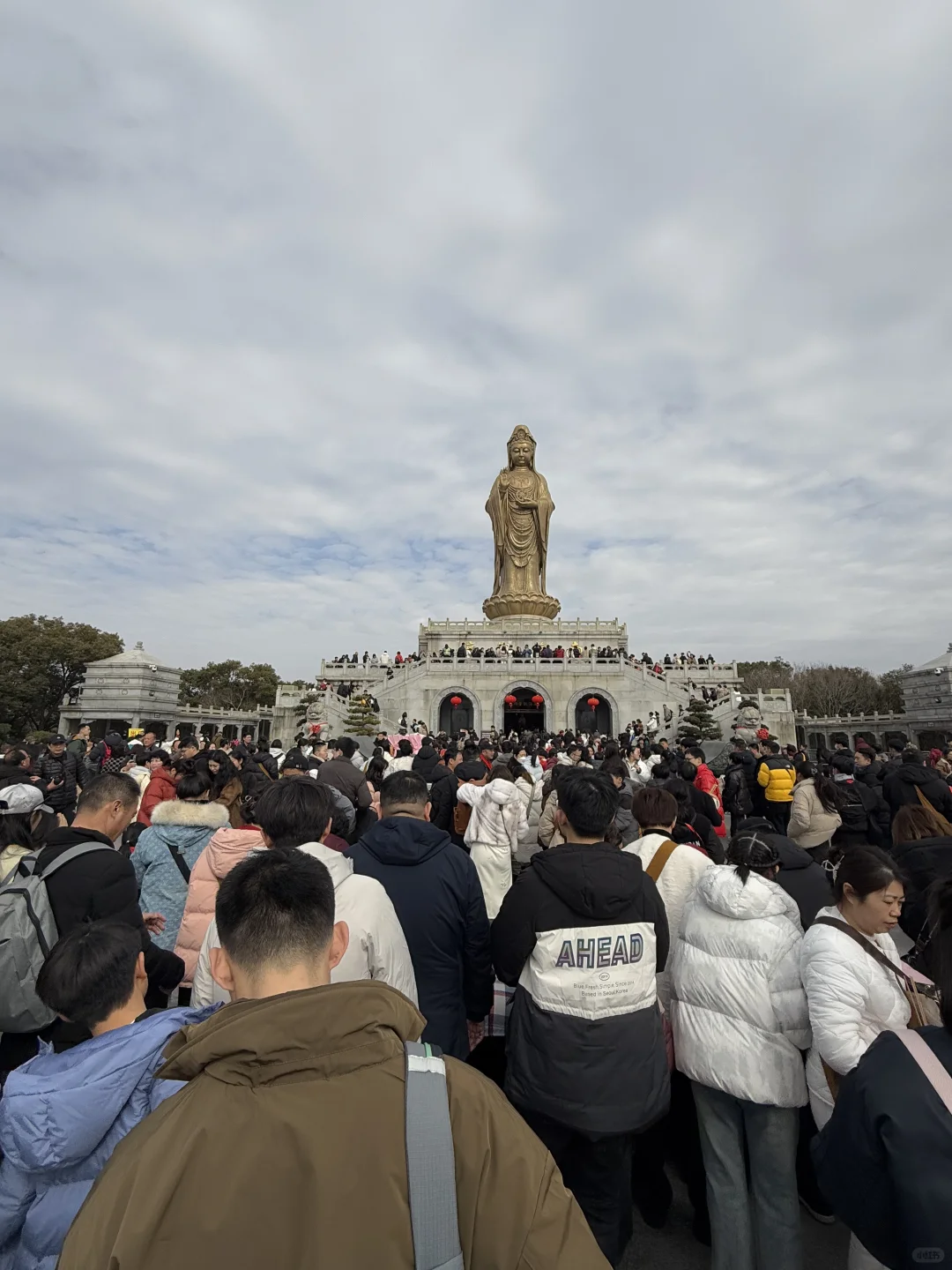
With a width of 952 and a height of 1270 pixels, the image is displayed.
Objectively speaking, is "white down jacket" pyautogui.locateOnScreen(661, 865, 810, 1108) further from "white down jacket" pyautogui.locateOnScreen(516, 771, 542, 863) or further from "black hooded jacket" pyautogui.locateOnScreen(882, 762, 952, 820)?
"black hooded jacket" pyautogui.locateOnScreen(882, 762, 952, 820)

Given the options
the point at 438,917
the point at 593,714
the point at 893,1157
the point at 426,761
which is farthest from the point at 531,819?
the point at 593,714

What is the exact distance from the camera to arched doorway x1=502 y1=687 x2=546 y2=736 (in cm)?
3159

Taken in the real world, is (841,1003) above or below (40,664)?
below

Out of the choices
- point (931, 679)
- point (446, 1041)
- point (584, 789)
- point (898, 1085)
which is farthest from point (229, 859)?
point (931, 679)

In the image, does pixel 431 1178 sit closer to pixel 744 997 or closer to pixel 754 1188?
pixel 744 997

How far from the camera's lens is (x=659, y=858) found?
420cm

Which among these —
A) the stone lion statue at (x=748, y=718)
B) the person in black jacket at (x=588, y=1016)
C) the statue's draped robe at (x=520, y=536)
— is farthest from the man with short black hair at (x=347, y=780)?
the statue's draped robe at (x=520, y=536)

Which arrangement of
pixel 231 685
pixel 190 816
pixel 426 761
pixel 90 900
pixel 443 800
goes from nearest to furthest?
1. pixel 90 900
2. pixel 190 816
3. pixel 443 800
4. pixel 426 761
5. pixel 231 685

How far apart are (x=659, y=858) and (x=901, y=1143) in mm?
2440

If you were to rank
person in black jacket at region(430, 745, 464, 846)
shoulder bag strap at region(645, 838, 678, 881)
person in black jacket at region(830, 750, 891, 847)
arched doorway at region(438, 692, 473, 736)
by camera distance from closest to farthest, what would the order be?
1. shoulder bag strap at region(645, 838, 678, 881)
2. person in black jacket at region(830, 750, 891, 847)
3. person in black jacket at region(430, 745, 464, 846)
4. arched doorway at region(438, 692, 473, 736)

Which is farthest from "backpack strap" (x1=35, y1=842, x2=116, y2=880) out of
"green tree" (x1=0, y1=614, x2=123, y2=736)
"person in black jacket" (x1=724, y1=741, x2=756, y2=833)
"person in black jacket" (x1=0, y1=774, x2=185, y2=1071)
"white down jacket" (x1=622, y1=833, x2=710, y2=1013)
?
"green tree" (x1=0, y1=614, x2=123, y2=736)

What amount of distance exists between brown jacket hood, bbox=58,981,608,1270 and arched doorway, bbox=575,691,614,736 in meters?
29.4

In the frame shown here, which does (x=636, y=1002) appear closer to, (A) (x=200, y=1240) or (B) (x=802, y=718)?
(A) (x=200, y=1240)

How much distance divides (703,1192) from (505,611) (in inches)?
1408
